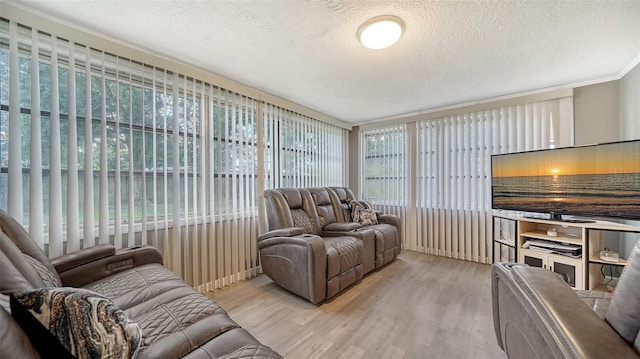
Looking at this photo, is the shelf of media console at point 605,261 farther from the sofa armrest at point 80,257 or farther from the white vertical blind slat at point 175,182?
the sofa armrest at point 80,257

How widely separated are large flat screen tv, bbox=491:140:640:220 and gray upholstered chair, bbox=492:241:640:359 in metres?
1.49

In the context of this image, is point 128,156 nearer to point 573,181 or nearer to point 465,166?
point 465,166

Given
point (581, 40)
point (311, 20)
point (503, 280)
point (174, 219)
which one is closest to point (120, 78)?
point (174, 219)

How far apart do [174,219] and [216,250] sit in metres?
0.59

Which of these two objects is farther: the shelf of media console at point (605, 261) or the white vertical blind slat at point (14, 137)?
the shelf of media console at point (605, 261)

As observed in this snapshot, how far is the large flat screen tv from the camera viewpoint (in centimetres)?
205

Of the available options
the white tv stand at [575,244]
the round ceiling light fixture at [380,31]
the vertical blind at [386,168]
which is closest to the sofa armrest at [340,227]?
the vertical blind at [386,168]

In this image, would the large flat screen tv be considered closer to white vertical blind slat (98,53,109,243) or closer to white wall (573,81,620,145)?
white wall (573,81,620,145)

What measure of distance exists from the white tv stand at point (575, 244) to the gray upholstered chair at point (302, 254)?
1.79 metres

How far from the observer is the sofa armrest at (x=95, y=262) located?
4.93ft

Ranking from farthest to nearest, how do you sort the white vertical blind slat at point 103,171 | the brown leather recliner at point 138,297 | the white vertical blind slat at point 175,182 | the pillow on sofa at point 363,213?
the pillow on sofa at point 363,213 < the white vertical blind slat at point 175,182 < the white vertical blind slat at point 103,171 < the brown leather recliner at point 138,297

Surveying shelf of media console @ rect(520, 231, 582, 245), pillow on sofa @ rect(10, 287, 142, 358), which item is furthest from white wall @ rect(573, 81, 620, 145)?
pillow on sofa @ rect(10, 287, 142, 358)

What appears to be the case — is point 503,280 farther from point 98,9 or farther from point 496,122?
point 98,9

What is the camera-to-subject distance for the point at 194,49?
2113 mm
